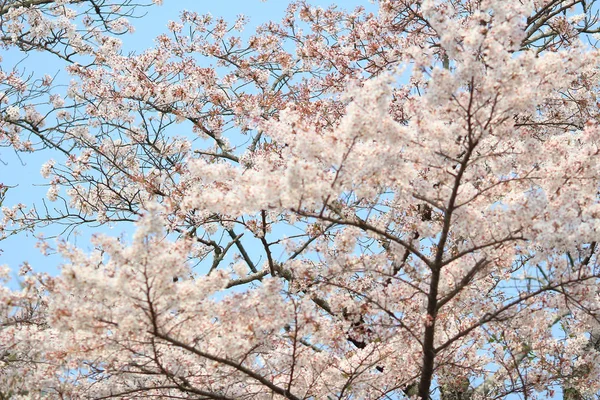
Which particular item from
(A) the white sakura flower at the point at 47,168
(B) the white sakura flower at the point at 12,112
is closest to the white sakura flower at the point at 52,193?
(A) the white sakura flower at the point at 47,168

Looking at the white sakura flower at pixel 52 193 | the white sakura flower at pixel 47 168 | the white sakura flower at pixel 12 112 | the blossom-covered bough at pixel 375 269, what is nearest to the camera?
the blossom-covered bough at pixel 375 269

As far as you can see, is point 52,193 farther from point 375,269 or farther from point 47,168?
point 375,269

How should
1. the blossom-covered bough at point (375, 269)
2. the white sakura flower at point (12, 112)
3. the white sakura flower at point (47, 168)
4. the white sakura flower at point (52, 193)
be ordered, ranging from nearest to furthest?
1. the blossom-covered bough at point (375, 269)
2. the white sakura flower at point (12, 112)
3. the white sakura flower at point (47, 168)
4. the white sakura flower at point (52, 193)

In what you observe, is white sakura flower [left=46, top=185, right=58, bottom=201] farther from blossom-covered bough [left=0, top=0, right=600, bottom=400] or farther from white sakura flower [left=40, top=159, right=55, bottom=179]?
blossom-covered bough [left=0, top=0, right=600, bottom=400]

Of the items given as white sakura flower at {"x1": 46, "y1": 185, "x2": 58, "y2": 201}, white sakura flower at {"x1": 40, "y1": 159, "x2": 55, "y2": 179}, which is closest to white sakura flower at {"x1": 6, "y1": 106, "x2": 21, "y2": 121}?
white sakura flower at {"x1": 40, "y1": 159, "x2": 55, "y2": 179}

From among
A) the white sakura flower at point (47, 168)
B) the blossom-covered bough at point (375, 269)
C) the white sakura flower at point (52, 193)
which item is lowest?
the blossom-covered bough at point (375, 269)

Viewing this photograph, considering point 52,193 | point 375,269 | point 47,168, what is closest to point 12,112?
point 47,168

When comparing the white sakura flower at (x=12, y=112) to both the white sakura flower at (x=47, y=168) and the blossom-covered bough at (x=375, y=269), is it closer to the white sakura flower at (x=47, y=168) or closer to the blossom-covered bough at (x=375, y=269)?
the white sakura flower at (x=47, y=168)

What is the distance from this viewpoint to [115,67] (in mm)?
9164

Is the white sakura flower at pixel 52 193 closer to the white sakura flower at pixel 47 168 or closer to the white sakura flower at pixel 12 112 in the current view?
the white sakura flower at pixel 47 168

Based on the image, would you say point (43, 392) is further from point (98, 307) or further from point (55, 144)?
point (55, 144)

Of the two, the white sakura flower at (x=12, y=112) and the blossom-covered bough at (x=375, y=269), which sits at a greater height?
the white sakura flower at (x=12, y=112)

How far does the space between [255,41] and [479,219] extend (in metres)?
6.06

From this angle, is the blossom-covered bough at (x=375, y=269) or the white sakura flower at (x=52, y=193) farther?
the white sakura flower at (x=52, y=193)
